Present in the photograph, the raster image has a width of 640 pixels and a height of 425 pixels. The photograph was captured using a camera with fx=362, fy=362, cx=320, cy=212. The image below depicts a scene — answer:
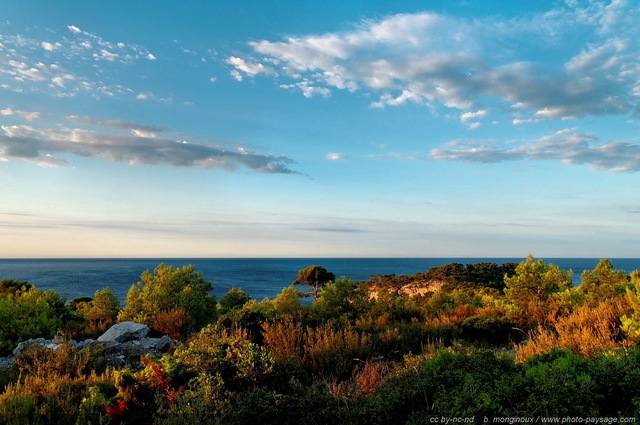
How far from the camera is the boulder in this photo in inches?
343

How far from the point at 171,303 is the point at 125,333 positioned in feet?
9.98

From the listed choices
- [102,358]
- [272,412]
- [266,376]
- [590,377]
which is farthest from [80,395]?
[590,377]

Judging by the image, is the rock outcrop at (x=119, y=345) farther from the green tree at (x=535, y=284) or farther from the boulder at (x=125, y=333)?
the green tree at (x=535, y=284)

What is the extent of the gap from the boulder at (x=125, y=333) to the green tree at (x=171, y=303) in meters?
1.00

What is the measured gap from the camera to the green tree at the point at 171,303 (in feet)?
34.6

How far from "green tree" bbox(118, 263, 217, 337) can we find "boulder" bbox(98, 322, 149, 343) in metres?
1.00

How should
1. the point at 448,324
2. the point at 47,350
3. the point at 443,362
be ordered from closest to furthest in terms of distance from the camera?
the point at 443,362 → the point at 47,350 → the point at 448,324

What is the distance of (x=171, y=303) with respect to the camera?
11.9 metres

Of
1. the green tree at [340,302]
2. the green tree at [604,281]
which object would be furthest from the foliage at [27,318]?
the green tree at [604,281]

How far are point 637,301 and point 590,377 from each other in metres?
4.37

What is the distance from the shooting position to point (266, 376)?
479 centimetres

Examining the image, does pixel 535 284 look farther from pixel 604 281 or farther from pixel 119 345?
pixel 119 345

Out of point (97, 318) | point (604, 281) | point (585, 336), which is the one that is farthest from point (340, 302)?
point (604, 281)

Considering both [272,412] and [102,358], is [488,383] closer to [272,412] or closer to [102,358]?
[272,412]
